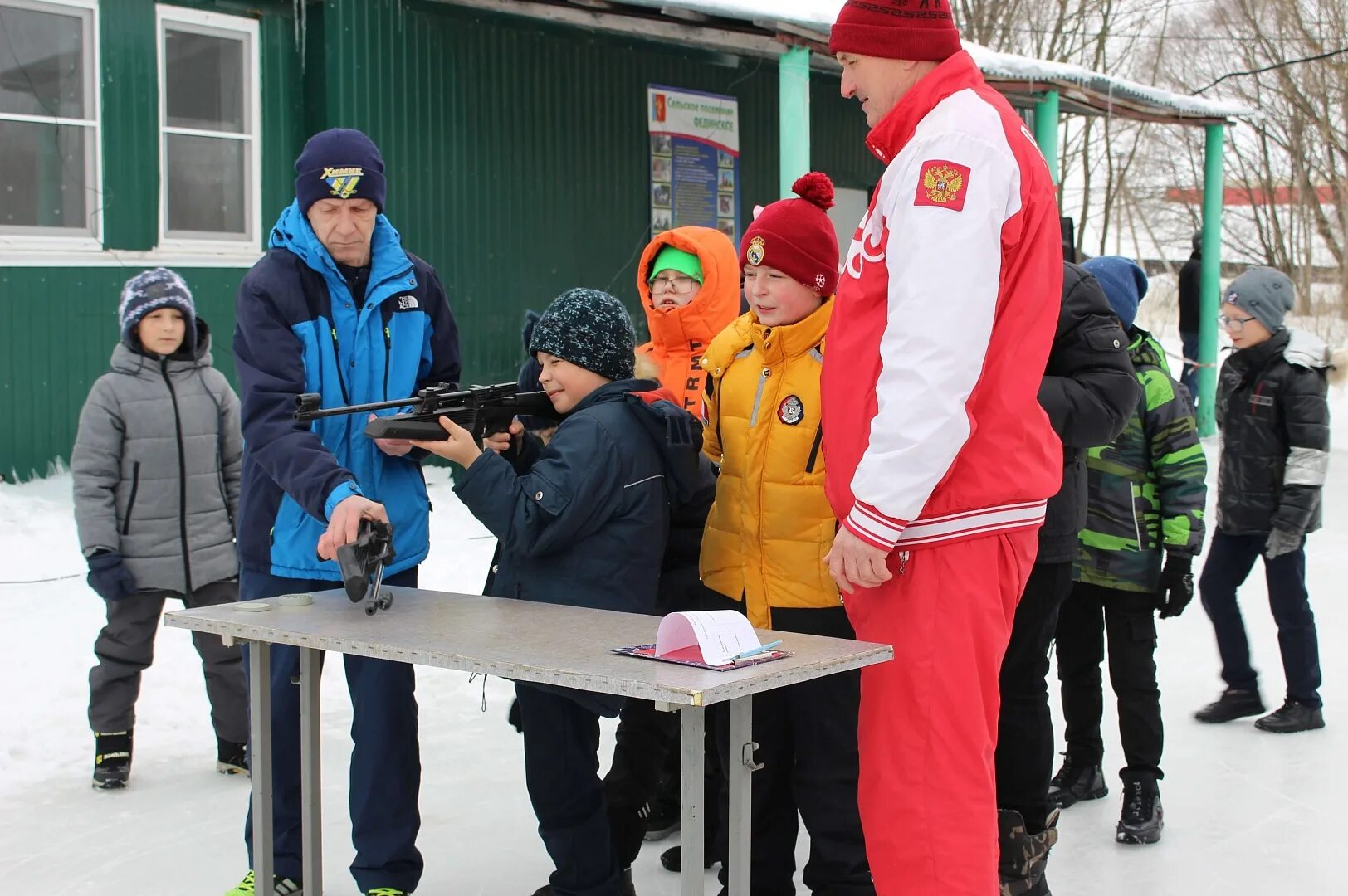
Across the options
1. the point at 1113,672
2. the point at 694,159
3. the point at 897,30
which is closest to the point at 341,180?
the point at 897,30

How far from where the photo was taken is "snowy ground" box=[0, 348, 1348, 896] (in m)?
3.95

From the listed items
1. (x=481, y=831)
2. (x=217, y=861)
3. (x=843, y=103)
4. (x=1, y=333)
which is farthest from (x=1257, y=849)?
(x=843, y=103)

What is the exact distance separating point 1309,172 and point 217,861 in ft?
85.6

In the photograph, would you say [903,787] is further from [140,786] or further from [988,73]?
[988,73]

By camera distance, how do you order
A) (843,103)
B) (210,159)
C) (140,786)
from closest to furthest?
(140,786), (210,159), (843,103)

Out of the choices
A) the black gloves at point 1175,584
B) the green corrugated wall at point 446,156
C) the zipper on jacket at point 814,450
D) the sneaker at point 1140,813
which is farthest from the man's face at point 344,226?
the green corrugated wall at point 446,156

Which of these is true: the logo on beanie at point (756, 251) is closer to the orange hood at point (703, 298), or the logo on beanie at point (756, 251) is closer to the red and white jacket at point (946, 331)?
the red and white jacket at point (946, 331)

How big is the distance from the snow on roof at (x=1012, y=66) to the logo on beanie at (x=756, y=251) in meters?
3.81

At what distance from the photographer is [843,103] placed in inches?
507

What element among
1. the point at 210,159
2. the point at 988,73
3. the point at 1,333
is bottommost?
the point at 1,333

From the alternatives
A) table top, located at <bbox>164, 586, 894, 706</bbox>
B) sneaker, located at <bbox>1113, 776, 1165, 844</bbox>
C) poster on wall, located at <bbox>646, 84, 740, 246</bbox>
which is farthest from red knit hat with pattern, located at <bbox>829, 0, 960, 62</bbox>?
poster on wall, located at <bbox>646, 84, 740, 246</bbox>

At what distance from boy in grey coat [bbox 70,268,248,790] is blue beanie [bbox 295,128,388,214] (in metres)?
1.62

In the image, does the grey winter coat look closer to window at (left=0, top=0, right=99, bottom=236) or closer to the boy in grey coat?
the boy in grey coat

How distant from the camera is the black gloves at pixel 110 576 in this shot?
4.75 metres
